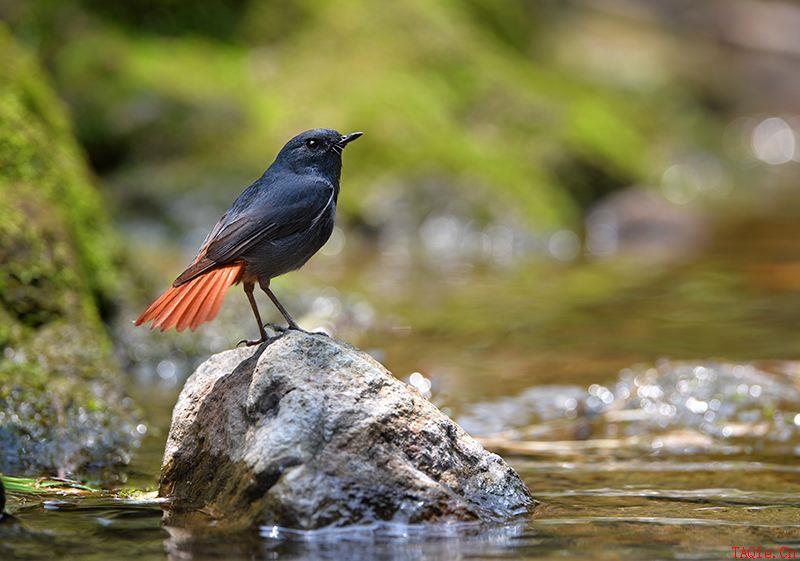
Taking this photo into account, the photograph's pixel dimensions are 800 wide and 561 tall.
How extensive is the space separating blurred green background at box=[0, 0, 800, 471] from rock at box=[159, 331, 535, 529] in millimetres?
1714

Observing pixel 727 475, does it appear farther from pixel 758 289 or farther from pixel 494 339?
pixel 758 289

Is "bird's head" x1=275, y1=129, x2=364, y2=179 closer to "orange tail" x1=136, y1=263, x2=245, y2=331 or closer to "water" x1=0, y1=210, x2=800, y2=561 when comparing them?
"orange tail" x1=136, y1=263, x2=245, y2=331

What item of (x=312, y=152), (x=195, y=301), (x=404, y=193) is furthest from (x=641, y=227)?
(x=195, y=301)

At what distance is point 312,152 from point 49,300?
2.10m

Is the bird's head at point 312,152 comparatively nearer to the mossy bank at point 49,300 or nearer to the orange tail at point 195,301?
the orange tail at point 195,301

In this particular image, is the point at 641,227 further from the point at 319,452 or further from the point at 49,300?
the point at 319,452

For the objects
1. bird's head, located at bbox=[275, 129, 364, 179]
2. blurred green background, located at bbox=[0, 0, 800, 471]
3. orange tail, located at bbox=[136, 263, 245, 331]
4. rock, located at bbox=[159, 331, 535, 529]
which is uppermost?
blurred green background, located at bbox=[0, 0, 800, 471]

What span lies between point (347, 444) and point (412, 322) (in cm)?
516

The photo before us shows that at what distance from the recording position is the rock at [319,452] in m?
3.93

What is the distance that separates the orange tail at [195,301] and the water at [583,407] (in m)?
0.77

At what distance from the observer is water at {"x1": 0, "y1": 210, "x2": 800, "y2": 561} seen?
379 cm

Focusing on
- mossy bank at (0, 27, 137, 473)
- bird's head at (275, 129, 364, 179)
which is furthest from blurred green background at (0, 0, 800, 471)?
bird's head at (275, 129, 364, 179)

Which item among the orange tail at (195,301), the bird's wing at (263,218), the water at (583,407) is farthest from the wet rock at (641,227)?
the orange tail at (195,301)

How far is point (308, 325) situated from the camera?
8.23 m
